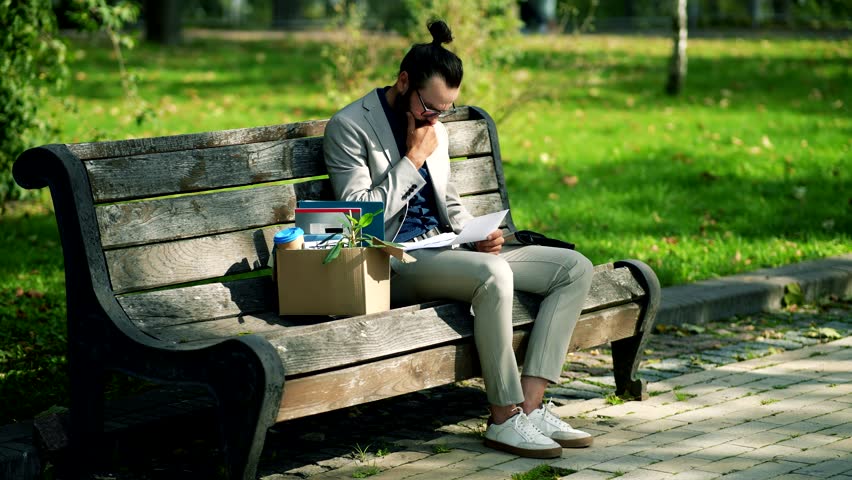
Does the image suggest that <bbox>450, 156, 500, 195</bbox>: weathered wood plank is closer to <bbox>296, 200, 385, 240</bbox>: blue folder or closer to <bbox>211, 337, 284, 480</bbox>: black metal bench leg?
<bbox>296, 200, 385, 240</bbox>: blue folder

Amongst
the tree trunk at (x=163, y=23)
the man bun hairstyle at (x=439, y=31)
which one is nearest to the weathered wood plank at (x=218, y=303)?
the man bun hairstyle at (x=439, y=31)

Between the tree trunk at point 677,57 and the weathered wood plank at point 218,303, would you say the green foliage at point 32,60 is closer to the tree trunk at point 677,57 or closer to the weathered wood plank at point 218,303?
the weathered wood plank at point 218,303

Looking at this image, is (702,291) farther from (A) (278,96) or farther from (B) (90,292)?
(A) (278,96)

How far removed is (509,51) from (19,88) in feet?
19.4

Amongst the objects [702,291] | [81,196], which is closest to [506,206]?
[702,291]

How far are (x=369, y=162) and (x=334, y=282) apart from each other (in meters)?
0.75

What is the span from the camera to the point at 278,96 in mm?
15609

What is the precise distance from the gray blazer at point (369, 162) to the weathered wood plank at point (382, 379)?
2.18ft

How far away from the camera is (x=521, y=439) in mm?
4488

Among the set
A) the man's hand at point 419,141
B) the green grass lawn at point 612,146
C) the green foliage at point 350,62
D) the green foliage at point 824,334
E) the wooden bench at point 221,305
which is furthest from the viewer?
the green foliage at point 350,62

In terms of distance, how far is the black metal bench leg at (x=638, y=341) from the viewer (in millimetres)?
5238

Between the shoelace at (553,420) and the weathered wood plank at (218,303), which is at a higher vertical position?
the weathered wood plank at (218,303)

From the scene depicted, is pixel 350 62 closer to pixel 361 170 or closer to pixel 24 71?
pixel 24 71

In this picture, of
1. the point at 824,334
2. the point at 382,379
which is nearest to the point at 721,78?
the point at 824,334
